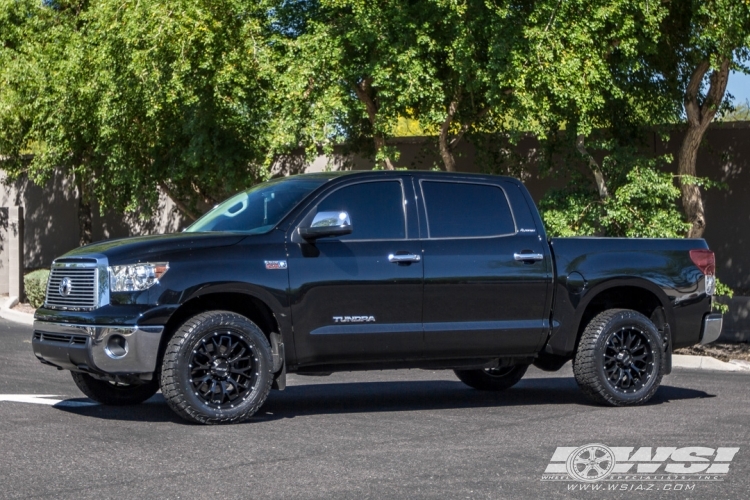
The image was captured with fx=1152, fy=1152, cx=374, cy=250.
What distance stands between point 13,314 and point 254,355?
15.2 metres

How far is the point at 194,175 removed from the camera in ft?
71.9

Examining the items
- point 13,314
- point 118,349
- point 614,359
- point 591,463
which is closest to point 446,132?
point 614,359

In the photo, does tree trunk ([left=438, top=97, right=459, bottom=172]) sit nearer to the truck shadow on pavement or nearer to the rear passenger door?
the truck shadow on pavement

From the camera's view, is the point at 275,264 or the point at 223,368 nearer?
the point at 223,368

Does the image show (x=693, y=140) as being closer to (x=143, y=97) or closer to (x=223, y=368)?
(x=143, y=97)

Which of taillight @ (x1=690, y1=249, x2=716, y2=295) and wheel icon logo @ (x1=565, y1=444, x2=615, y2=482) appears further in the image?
taillight @ (x1=690, y1=249, x2=716, y2=295)

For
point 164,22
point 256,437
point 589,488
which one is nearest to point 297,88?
point 164,22

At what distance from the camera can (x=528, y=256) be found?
987 centimetres

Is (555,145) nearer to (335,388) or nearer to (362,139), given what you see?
(362,139)

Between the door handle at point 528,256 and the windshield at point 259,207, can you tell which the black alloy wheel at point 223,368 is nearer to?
the windshield at point 259,207

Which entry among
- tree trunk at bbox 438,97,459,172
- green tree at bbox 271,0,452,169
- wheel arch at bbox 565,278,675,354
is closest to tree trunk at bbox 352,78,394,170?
green tree at bbox 271,0,452,169

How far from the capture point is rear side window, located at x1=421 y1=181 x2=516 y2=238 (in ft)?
32.0

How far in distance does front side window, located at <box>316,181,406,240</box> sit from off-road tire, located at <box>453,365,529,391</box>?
250cm

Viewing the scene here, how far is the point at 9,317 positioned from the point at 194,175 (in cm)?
465
